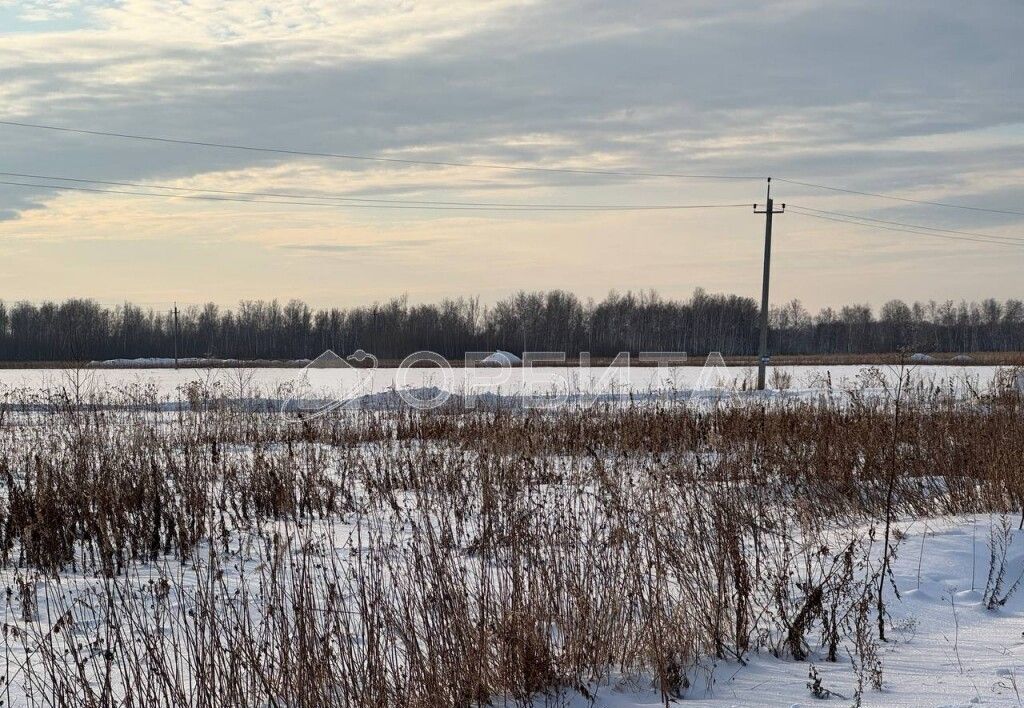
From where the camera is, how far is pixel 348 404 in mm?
21156

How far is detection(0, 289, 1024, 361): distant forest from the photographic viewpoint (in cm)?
7725

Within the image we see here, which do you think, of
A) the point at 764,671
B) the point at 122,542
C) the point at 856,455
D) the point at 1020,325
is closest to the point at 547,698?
the point at 764,671

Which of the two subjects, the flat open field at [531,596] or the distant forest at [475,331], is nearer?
the flat open field at [531,596]

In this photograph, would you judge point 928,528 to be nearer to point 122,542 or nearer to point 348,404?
point 122,542

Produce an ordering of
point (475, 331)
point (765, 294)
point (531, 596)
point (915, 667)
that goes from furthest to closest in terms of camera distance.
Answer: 1. point (475, 331)
2. point (765, 294)
3. point (915, 667)
4. point (531, 596)

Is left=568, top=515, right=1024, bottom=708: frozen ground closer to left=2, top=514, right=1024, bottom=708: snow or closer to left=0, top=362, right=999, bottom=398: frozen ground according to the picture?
left=2, top=514, right=1024, bottom=708: snow

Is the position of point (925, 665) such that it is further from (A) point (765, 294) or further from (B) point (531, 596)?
(A) point (765, 294)

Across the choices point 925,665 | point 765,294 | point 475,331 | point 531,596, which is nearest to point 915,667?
point 925,665

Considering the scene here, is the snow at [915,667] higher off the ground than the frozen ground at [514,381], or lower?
lower

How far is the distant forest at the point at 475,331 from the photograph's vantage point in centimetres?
7725

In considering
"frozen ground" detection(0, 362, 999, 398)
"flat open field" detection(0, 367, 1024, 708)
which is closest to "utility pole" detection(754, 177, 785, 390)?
"frozen ground" detection(0, 362, 999, 398)

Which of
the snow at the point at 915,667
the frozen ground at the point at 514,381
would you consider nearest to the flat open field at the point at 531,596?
the snow at the point at 915,667

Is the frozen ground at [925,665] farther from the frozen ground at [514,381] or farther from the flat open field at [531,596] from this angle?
the frozen ground at [514,381]

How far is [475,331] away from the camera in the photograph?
285 feet
